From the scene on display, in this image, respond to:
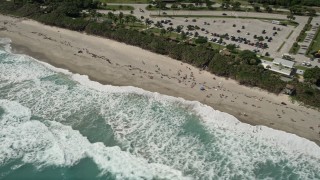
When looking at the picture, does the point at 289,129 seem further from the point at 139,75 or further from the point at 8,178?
the point at 8,178

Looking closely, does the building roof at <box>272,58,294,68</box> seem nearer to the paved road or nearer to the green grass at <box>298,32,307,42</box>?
the paved road

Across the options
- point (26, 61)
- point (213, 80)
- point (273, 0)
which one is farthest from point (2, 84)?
point (273, 0)

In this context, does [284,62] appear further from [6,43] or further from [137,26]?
[6,43]

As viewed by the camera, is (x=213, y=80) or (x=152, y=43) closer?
(x=213, y=80)

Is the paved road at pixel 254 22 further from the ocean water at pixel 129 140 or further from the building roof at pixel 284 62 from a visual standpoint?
the ocean water at pixel 129 140

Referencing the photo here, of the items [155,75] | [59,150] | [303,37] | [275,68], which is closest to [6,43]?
[155,75]

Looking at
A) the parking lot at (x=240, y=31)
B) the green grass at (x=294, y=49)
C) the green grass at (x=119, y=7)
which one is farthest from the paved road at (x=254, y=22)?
the green grass at (x=119, y=7)
